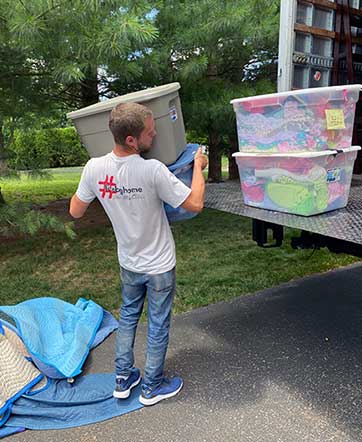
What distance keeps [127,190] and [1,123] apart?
2.04m

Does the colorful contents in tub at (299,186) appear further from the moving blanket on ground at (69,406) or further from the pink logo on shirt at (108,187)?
the moving blanket on ground at (69,406)

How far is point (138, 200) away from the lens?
2131 mm

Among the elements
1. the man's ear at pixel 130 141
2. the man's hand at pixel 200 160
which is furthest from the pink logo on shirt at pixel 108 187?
the man's hand at pixel 200 160

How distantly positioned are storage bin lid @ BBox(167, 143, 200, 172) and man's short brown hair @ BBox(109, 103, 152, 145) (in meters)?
0.35

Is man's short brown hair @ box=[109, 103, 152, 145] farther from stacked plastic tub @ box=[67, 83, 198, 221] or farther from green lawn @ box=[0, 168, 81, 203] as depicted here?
green lawn @ box=[0, 168, 81, 203]

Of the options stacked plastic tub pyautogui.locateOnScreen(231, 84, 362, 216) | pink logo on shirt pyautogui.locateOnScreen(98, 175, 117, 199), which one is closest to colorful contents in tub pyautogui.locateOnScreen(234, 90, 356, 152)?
stacked plastic tub pyautogui.locateOnScreen(231, 84, 362, 216)

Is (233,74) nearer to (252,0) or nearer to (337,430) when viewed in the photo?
(252,0)

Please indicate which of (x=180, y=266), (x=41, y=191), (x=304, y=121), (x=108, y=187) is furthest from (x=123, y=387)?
(x=41, y=191)

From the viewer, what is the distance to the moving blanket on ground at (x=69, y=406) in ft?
7.33

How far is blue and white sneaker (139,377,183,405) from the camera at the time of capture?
92.4 inches

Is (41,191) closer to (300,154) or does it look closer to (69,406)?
(69,406)

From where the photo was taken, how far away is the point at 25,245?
561 cm

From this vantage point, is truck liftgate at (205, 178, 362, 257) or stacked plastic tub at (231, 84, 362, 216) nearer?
truck liftgate at (205, 178, 362, 257)

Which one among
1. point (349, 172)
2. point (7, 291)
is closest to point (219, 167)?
point (7, 291)
